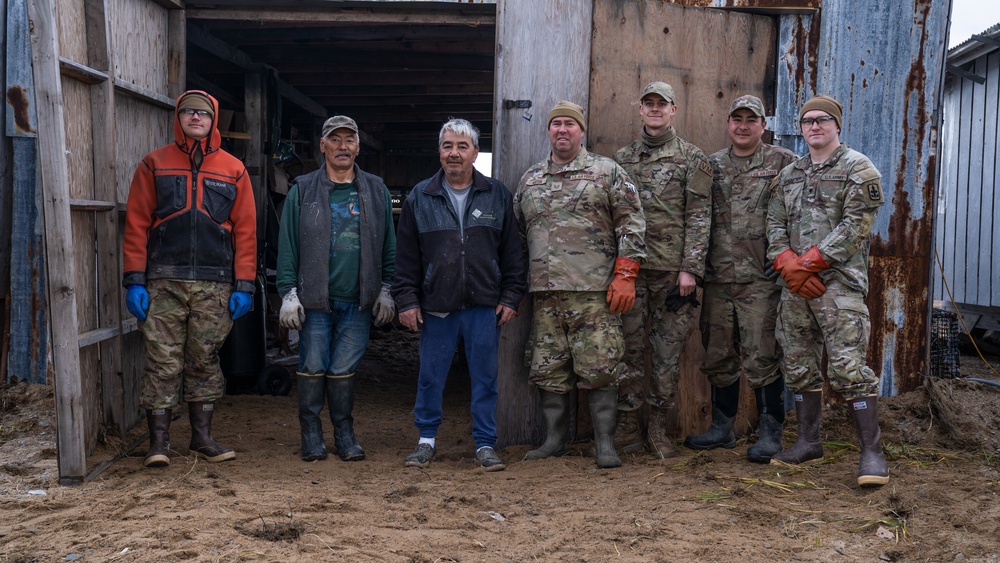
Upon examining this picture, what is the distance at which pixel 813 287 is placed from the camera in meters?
4.01

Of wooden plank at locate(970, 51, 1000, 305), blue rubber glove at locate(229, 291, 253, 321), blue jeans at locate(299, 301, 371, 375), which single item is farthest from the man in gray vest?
wooden plank at locate(970, 51, 1000, 305)

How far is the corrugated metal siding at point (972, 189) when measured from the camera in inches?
358

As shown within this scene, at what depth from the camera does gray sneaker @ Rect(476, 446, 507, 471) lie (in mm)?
4426

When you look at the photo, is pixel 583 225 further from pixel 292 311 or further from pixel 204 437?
pixel 204 437

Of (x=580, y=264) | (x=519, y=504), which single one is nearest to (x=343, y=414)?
(x=519, y=504)

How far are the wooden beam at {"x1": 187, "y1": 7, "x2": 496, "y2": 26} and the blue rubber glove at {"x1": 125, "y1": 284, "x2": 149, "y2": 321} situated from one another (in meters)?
2.19

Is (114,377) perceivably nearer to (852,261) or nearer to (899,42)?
(852,261)

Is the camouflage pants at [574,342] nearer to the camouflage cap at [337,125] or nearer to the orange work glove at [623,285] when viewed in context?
the orange work glove at [623,285]

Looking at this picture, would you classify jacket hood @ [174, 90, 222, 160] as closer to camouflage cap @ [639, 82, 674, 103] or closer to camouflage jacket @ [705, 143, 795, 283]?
camouflage cap @ [639, 82, 674, 103]

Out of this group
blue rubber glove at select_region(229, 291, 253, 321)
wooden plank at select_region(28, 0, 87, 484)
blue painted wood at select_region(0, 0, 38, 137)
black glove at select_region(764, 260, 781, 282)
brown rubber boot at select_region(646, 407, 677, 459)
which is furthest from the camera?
blue painted wood at select_region(0, 0, 38, 137)

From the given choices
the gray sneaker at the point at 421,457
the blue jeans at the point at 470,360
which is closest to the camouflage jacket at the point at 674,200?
the blue jeans at the point at 470,360

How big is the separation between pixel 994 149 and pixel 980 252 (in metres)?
1.20

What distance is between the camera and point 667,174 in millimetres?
4535

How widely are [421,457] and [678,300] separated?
1716 mm
